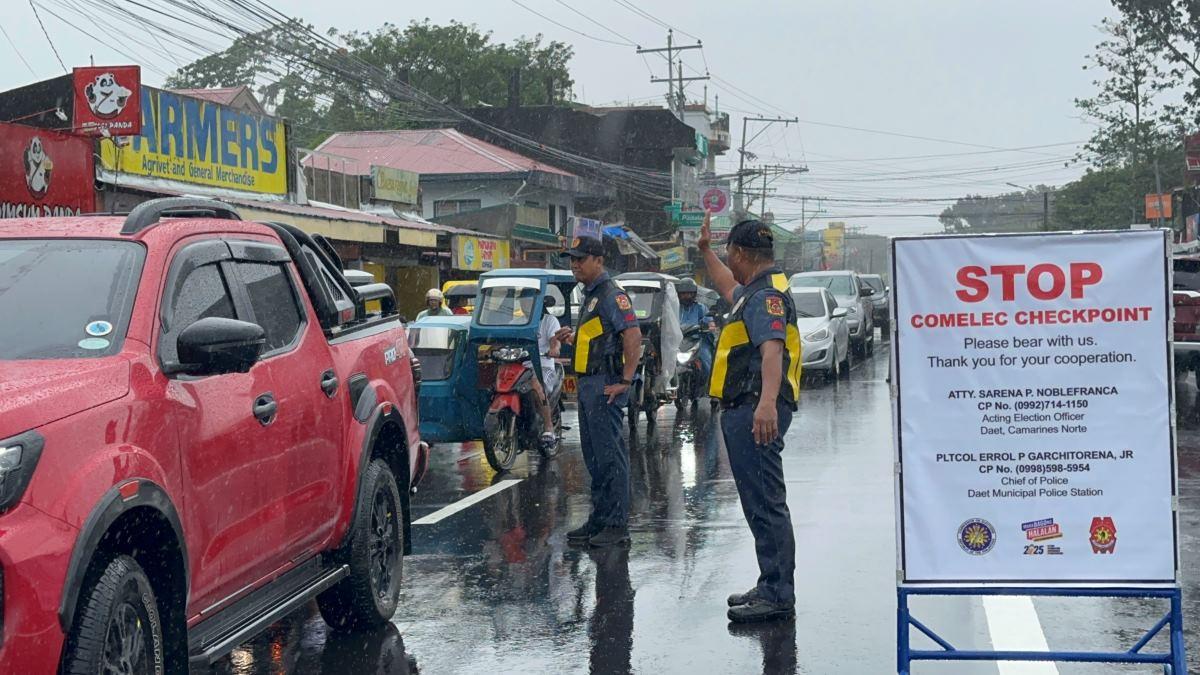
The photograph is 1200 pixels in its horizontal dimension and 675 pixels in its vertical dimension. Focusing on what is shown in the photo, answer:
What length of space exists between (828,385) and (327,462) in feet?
58.7

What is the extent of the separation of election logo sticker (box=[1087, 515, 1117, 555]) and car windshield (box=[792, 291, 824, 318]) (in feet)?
65.0

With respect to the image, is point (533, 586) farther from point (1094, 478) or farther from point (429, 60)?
point (429, 60)

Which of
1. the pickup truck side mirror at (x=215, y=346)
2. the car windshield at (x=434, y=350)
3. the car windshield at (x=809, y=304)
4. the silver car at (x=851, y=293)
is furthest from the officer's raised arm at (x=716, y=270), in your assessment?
the silver car at (x=851, y=293)

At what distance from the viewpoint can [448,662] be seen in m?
6.60

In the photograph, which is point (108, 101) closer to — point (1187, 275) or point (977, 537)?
point (1187, 275)

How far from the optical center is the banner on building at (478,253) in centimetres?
3578

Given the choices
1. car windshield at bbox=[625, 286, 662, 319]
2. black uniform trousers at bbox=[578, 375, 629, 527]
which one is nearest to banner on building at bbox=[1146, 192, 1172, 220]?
car windshield at bbox=[625, 286, 662, 319]

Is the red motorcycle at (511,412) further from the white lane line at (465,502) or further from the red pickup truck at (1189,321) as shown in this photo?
the red pickup truck at (1189,321)

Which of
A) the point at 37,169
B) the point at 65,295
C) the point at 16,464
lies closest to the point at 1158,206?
the point at 37,169

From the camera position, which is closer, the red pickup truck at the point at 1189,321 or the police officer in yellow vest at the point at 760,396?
the police officer in yellow vest at the point at 760,396

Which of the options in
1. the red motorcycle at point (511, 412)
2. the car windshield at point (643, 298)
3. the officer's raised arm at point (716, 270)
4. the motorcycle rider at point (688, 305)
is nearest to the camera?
the officer's raised arm at point (716, 270)

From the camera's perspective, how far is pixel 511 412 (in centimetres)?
1337

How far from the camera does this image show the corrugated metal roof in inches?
1911

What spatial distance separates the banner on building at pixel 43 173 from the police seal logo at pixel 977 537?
45.1 ft
